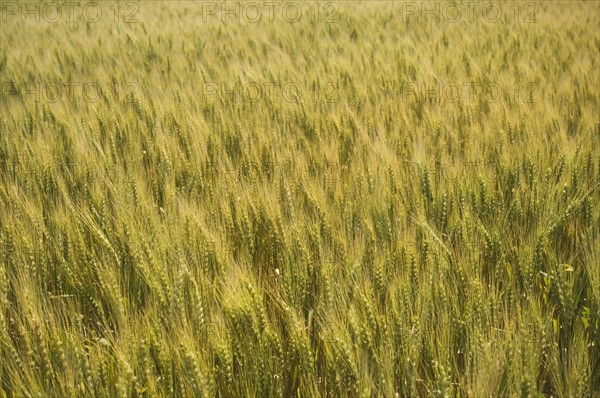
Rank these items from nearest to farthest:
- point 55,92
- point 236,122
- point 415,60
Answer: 1. point 236,122
2. point 55,92
3. point 415,60

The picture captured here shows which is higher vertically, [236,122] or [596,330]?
[236,122]

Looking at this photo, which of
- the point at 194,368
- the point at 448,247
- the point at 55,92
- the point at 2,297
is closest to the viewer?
the point at 194,368

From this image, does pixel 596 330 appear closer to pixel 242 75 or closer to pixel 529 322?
pixel 529 322

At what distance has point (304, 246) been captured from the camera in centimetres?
135

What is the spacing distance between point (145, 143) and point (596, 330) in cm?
210

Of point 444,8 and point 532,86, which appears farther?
point 444,8

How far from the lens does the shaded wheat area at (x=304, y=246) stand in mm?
1022

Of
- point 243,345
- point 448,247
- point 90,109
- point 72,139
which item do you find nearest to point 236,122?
point 72,139

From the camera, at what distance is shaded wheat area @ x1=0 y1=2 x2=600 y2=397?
40.3 inches

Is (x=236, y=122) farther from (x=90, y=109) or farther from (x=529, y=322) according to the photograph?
(x=529, y=322)

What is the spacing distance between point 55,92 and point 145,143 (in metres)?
1.66

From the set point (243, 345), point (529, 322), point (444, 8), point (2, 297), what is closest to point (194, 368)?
point (243, 345)

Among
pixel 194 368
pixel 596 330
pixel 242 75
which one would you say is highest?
pixel 242 75

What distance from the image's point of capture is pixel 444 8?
823cm
